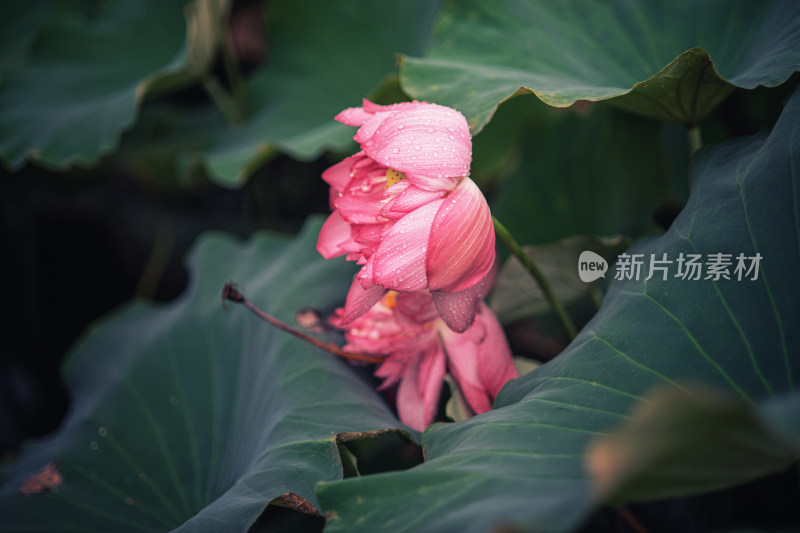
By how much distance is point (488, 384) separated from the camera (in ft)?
2.25

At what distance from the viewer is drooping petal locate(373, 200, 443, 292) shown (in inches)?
21.5

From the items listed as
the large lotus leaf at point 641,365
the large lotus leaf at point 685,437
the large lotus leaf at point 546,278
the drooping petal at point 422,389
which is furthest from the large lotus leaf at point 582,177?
the large lotus leaf at point 685,437

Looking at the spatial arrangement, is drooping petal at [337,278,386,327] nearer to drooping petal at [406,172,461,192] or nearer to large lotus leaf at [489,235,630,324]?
drooping petal at [406,172,461,192]

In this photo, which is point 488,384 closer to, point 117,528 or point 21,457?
point 117,528

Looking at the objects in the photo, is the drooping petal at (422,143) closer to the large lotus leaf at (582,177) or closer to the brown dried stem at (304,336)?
the brown dried stem at (304,336)

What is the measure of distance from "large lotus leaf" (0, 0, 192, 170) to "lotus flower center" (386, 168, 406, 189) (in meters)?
0.76

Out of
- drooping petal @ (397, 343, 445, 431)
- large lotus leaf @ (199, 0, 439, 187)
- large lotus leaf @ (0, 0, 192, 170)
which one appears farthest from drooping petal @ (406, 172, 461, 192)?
large lotus leaf @ (0, 0, 192, 170)

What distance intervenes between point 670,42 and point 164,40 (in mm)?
1219

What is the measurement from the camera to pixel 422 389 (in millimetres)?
687

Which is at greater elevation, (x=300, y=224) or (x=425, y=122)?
(x=425, y=122)

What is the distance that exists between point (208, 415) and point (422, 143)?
583 millimetres

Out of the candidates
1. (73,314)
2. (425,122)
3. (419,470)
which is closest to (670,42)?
(425,122)

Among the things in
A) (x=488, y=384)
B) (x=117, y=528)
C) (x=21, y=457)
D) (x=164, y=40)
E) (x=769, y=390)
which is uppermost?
(x=164, y=40)

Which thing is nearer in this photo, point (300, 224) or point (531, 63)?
point (531, 63)
